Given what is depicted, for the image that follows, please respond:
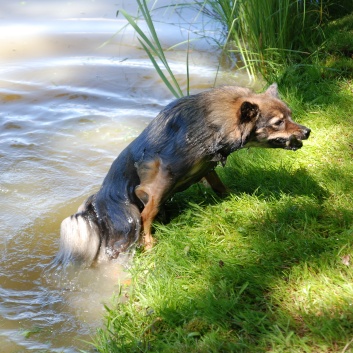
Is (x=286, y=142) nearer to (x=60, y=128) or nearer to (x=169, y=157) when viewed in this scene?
(x=169, y=157)

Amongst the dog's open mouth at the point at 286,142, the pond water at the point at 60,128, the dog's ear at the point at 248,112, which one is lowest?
the pond water at the point at 60,128

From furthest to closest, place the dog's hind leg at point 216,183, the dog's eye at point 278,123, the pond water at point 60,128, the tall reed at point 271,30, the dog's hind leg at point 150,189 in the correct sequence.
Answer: the tall reed at point 271,30 → the dog's hind leg at point 216,183 → the dog's eye at point 278,123 → the dog's hind leg at point 150,189 → the pond water at point 60,128

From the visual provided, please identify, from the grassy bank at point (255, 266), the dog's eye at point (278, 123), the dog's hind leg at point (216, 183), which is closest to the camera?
the grassy bank at point (255, 266)

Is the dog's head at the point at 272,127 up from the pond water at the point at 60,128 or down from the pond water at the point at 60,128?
up

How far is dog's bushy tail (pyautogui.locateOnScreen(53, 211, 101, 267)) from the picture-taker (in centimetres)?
460

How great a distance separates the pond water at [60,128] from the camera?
4309 mm

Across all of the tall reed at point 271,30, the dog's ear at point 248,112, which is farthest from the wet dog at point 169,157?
the tall reed at point 271,30

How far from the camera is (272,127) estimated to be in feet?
14.9

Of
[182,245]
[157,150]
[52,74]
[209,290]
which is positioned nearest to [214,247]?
[182,245]

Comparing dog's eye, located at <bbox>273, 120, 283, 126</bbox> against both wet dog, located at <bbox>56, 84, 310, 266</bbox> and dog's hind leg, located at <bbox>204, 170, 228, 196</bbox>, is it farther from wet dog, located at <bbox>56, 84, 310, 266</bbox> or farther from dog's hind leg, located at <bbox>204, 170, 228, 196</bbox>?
dog's hind leg, located at <bbox>204, 170, 228, 196</bbox>

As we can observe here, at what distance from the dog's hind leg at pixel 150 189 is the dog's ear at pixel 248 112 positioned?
0.69m

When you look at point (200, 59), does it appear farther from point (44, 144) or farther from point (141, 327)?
point (141, 327)

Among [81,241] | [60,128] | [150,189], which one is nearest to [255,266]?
[150,189]

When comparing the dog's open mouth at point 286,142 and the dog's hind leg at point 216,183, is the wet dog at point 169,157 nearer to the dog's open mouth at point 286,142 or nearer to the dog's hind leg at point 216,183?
the dog's open mouth at point 286,142
